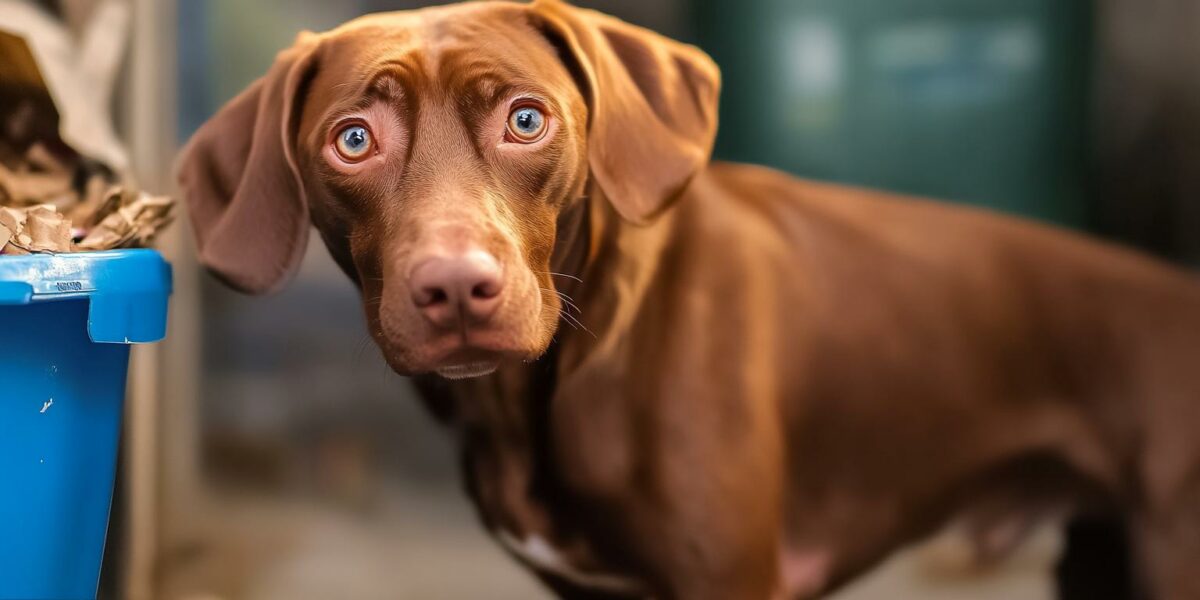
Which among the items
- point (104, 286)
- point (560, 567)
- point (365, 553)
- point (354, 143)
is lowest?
point (365, 553)

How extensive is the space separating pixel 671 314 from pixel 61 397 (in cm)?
74

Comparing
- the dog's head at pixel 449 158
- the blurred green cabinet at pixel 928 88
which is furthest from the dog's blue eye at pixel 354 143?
the blurred green cabinet at pixel 928 88

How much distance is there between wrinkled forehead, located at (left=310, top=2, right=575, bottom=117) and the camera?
1.16m

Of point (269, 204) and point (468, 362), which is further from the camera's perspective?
point (269, 204)

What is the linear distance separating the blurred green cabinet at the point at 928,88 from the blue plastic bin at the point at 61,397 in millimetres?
1192

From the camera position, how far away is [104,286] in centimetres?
113

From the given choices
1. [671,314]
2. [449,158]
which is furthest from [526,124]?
[671,314]

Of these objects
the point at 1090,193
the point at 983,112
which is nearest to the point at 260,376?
the point at 983,112

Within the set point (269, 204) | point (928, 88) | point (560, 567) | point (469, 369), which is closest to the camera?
point (469, 369)

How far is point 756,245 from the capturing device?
146 cm

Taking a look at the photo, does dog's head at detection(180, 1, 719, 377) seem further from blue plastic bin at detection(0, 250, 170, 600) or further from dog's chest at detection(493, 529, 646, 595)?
dog's chest at detection(493, 529, 646, 595)

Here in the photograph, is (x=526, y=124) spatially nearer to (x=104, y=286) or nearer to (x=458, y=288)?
(x=458, y=288)

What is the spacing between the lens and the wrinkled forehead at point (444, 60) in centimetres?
116

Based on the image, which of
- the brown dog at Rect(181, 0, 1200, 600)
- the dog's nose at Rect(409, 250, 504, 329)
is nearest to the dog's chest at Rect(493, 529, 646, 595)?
the brown dog at Rect(181, 0, 1200, 600)
